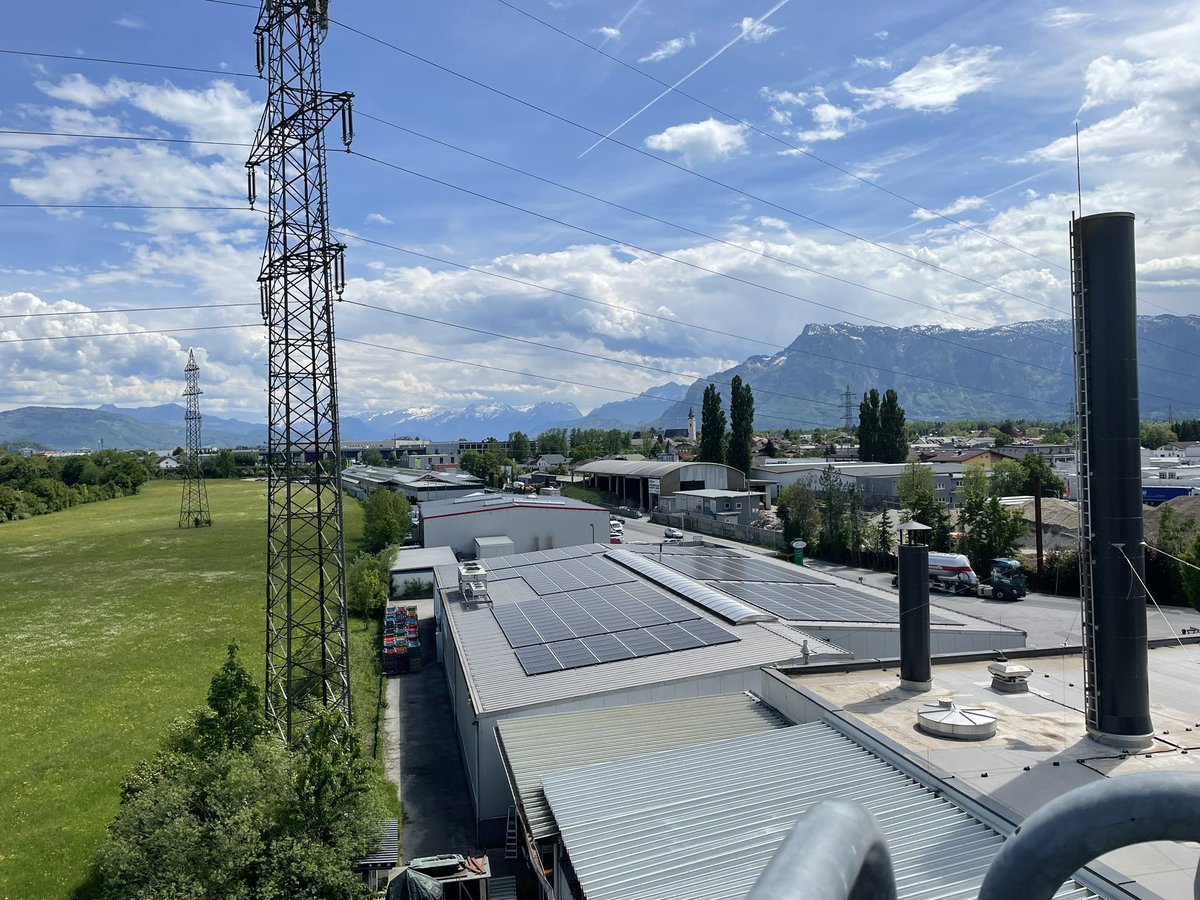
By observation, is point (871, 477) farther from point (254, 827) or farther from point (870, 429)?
point (254, 827)

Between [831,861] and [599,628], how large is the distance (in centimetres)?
2457

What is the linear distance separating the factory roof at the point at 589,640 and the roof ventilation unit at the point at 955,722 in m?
5.33

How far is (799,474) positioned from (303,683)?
7941 cm

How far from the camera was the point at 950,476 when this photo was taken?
309 feet

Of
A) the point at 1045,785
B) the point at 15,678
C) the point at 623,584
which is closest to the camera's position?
the point at 1045,785

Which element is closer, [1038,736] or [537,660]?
[1038,736]

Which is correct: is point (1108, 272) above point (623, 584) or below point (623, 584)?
above

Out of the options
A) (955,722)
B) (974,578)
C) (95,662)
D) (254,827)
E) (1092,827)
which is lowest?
(95,662)

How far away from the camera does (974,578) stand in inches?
1956

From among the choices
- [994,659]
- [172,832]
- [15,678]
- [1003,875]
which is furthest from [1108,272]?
[15,678]

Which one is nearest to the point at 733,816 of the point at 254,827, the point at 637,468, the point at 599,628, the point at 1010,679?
the point at 254,827

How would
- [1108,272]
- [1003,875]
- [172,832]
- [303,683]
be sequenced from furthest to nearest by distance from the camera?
1. [303,683]
2. [1108,272]
3. [172,832]
4. [1003,875]

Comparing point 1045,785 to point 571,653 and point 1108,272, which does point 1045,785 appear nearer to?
point 1108,272

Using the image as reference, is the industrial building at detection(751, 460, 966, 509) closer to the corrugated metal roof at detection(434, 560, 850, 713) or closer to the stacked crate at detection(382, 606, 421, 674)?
the stacked crate at detection(382, 606, 421, 674)
